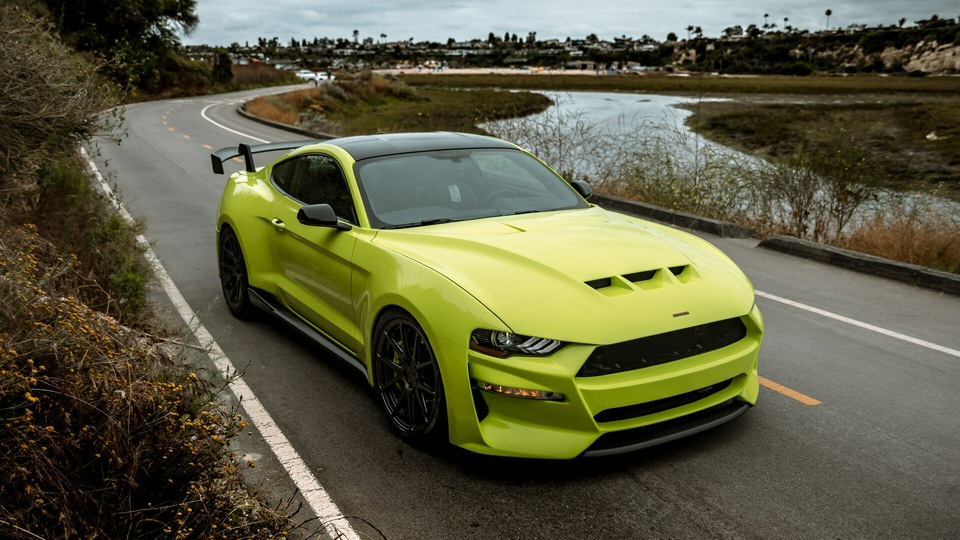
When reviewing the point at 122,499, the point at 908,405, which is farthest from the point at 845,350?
the point at 122,499

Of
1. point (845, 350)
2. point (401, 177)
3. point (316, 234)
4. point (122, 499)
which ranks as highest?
point (401, 177)

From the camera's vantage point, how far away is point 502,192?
20.0ft

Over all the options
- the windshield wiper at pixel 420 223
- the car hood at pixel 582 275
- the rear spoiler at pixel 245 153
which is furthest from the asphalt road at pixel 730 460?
the rear spoiler at pixel 245 153

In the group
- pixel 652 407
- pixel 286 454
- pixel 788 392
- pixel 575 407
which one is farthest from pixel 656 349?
pixel 286 454

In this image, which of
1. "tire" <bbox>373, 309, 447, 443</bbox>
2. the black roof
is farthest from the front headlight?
the black roof

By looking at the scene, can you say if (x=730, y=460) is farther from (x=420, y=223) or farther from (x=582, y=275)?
(x=420, y=223)

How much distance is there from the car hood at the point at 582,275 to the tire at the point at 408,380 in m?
0.39

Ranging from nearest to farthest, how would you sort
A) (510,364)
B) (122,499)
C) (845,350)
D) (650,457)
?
(122,499) < (510,364) < (650,457) < (845,350)

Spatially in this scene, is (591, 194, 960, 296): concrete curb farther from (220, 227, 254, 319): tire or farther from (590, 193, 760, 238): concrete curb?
(220, 227, 254, 319): tire

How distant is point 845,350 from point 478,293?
3.44m

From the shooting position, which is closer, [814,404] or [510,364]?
[510,364]

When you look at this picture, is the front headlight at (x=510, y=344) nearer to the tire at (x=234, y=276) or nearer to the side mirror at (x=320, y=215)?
the side mirror at (x=320, y=215)

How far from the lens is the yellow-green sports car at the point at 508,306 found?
425cm

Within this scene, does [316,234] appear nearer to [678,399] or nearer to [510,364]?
[510,364]
